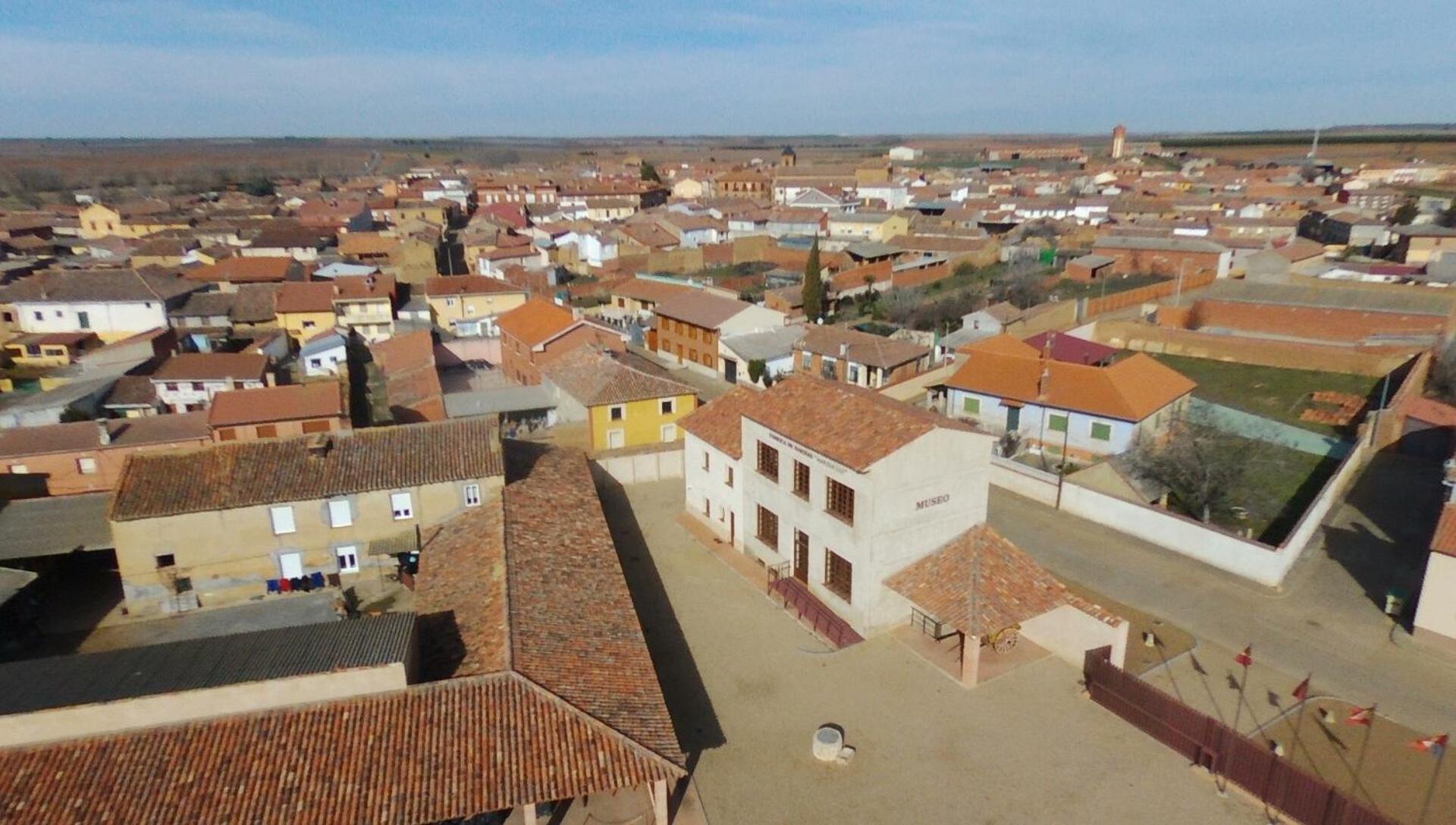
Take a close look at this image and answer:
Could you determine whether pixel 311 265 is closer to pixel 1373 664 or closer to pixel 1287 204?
pixel 1373 664

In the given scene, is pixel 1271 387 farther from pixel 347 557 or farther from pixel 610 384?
pixel 347 557

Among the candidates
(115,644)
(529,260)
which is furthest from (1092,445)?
(529,260)

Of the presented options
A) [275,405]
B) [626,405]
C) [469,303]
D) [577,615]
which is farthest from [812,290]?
[577,615]

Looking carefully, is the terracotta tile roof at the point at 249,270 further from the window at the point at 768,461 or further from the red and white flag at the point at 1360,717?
the red and white flag at the point at 1360,717

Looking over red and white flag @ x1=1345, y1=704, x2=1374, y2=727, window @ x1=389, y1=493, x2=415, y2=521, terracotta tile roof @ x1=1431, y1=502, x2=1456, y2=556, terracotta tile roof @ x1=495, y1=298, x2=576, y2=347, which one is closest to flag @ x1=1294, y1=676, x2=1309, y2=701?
red and white flag @ x1=1345, y1=704, x2=1374, y2=727

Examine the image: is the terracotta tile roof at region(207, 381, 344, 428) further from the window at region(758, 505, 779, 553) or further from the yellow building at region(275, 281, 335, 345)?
the yellow building at region(275, 281, 335, 345)

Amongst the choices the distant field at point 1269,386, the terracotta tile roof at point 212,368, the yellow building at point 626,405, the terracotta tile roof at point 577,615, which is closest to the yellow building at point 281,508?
the terracotta tile roof at point 577,615

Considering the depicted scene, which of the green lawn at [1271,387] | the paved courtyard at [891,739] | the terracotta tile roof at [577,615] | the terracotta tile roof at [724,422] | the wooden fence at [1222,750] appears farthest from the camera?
the green lawn at [1271,387]
